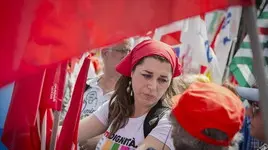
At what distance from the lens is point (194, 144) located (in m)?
1.76

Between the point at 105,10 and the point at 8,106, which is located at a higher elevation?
the point at 105,10

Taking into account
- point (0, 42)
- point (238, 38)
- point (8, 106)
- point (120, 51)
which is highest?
point (238, 38)

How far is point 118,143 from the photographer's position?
7.33 ft

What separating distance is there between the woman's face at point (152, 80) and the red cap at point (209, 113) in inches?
16.2

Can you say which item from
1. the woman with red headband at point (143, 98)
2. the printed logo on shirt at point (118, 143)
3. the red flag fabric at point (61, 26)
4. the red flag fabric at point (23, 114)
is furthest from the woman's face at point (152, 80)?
the red flag fabric at point (61, 26)

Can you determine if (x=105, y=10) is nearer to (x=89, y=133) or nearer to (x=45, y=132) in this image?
(x=45, y=132)

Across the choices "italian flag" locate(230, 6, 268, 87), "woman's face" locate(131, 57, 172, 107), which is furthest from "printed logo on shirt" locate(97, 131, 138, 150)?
"italian flag" locate(230, 6, 268, 87)

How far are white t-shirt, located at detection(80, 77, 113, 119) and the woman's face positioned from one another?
642mm

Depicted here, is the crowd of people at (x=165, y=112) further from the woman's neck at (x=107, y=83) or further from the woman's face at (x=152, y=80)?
the woman's neck at (x=107, y=83)

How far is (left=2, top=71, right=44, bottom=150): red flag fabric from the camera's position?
6.41ft

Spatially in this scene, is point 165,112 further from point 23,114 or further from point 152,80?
point 23,114

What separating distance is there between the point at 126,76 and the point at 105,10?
1270 mm

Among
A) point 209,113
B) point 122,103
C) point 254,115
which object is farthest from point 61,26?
point 254,115

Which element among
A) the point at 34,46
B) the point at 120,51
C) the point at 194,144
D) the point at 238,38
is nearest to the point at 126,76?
the point at 120,51
